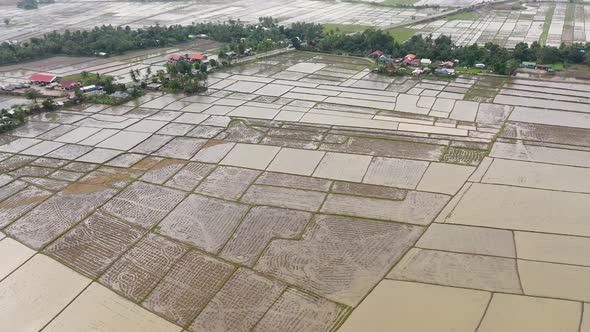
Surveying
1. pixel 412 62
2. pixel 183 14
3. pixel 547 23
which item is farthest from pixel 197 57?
pixel 547 23

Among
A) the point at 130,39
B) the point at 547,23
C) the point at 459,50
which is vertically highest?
the point at 130,39

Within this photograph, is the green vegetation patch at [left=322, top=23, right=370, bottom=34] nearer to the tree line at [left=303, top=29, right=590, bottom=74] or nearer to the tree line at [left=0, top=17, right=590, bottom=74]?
the tree line at [left=0, top=17, right=590, bottom=74]

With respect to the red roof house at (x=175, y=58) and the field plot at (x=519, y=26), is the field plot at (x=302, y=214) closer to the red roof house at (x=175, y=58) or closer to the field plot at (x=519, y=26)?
the red roof house at (x=175, y=58)

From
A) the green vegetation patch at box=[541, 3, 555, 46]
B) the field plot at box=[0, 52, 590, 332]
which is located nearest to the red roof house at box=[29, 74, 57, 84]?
the field plot at box=[0, 52, 590, 332]

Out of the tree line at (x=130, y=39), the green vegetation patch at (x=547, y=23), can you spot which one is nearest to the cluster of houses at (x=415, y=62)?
the tree line at (x=130, y=39)

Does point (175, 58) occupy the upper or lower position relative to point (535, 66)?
upper

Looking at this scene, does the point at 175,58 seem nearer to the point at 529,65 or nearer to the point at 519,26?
the point at 529,65
